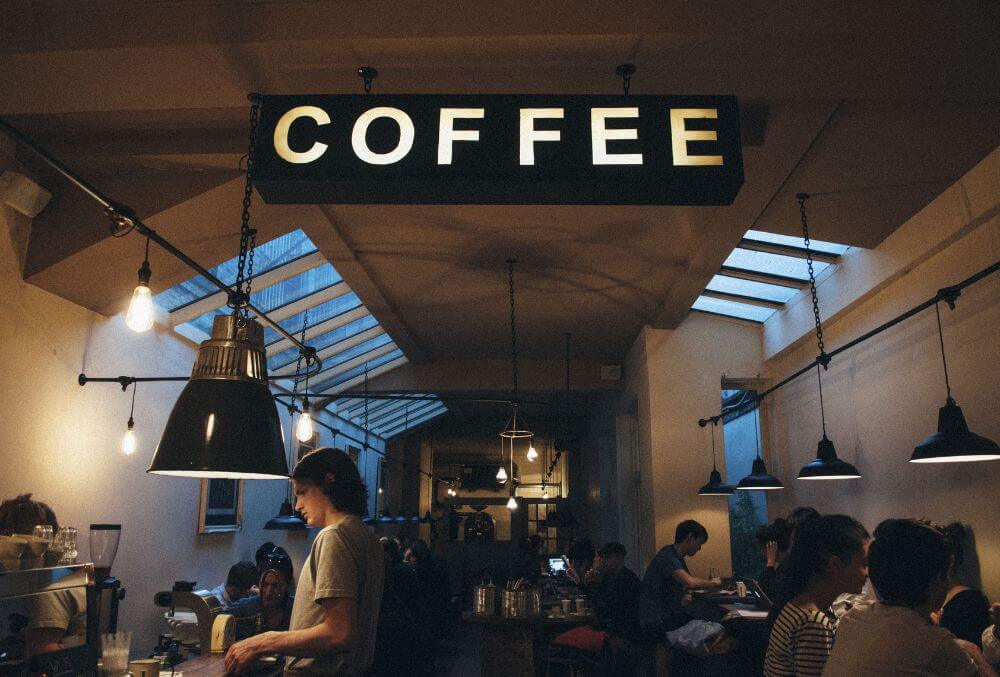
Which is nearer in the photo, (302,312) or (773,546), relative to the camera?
(773,546)

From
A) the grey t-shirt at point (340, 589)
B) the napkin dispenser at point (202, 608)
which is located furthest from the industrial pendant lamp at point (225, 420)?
the napkin dispenser at point (202, 608)

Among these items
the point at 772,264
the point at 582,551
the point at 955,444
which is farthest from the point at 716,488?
the point at 955,444

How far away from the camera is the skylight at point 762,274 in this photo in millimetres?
6711

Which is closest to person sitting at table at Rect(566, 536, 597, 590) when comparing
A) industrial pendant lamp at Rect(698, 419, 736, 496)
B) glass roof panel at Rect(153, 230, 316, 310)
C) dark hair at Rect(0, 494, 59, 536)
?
industrial pendant lamp at Rect(698, 419, 736, 496)

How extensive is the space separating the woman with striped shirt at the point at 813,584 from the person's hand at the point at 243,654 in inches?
72.0

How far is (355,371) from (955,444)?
8.79 meters

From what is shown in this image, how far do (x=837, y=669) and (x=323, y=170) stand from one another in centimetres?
238

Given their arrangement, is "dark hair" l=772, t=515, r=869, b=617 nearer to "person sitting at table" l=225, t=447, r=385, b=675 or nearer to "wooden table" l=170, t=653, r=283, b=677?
"person sitting at table" l=225, t=447, r=385, b=675

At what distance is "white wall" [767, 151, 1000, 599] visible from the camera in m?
4.81

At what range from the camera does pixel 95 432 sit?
18.6 ft

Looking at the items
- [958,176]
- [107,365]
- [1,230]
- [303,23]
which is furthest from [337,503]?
[958,176]

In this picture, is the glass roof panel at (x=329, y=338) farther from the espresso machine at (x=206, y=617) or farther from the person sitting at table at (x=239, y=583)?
the espresso machine at (x=206, y=617)

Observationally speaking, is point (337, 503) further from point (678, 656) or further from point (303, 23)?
point (678, 656)

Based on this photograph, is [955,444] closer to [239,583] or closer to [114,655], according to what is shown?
[114,655]
